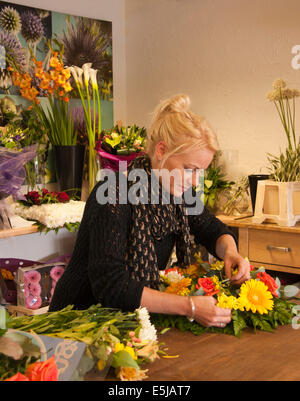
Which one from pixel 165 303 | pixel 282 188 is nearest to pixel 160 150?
pixel 165 303

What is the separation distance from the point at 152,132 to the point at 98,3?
7.88ft

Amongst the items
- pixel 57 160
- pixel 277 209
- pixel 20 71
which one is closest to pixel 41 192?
pixel 57 160

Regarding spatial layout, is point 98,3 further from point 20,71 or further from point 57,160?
point 57,160

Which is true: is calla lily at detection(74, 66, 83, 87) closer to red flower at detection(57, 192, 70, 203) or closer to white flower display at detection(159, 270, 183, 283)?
red flower at detection(57, 192, 70, 203)

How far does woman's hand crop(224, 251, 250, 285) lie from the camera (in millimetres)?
1544

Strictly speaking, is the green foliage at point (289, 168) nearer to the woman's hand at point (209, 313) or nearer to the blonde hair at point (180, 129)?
the blonde hair at point (180, 129)

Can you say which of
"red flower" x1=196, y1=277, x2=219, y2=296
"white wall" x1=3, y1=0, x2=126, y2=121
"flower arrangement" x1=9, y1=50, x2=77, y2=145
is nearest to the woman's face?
"red flower" x1=196, y1=277, x2=219, y2=296

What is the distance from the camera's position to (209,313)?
4.45 feet

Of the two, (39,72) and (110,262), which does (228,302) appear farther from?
(39,72)

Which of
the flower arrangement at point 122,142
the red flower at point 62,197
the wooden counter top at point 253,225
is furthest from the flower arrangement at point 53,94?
the wooden counter top at point 253,225

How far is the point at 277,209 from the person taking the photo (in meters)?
2.94

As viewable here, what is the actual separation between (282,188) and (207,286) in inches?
61.8

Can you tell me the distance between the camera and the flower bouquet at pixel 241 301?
138cm

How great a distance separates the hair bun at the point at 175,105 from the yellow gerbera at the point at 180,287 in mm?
551
